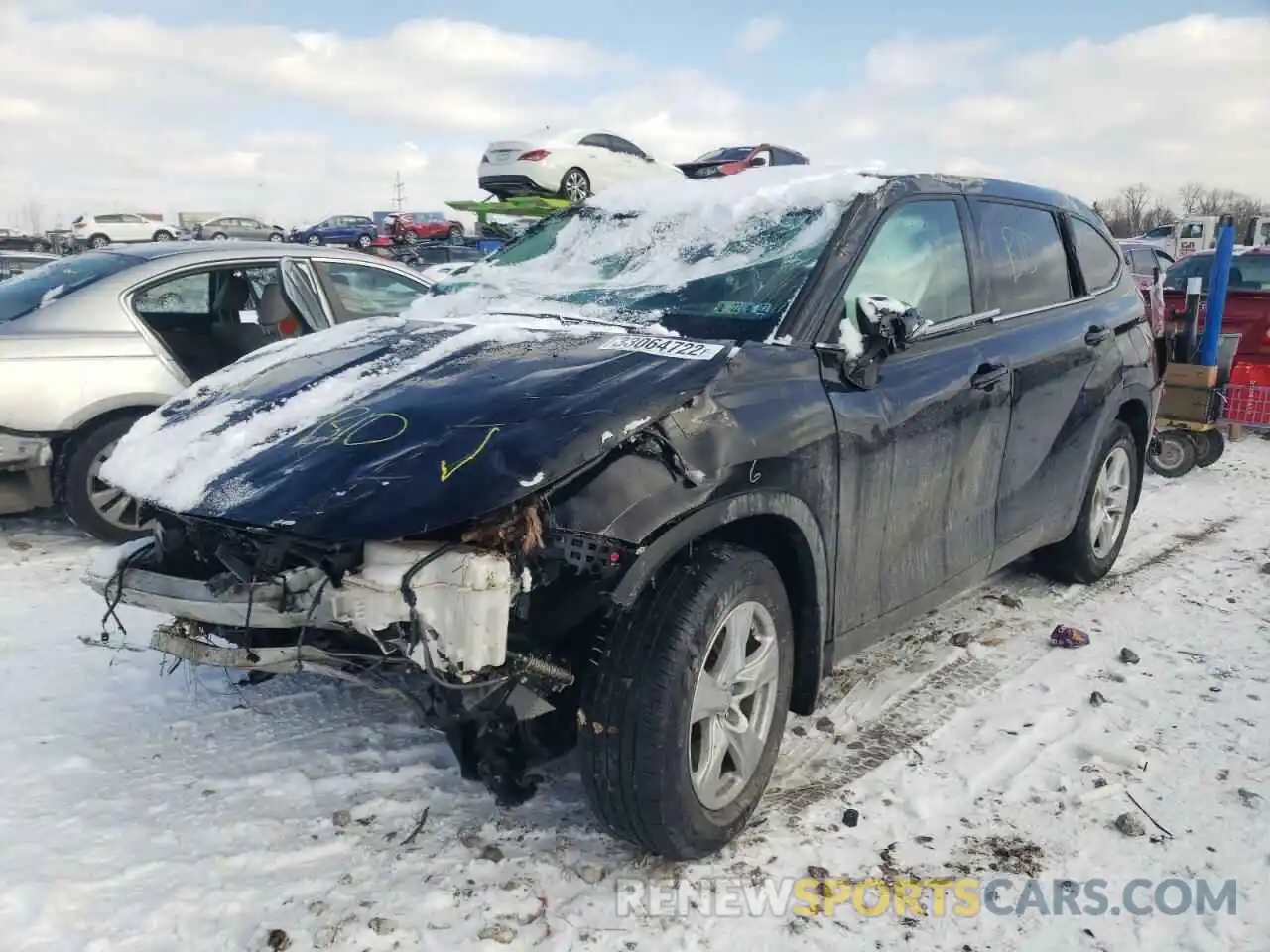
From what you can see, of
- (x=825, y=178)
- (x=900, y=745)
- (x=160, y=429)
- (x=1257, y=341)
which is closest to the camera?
(x=160, y=429)

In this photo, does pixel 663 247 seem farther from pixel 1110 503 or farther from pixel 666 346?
pixel 1110 503

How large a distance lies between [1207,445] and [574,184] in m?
9.92

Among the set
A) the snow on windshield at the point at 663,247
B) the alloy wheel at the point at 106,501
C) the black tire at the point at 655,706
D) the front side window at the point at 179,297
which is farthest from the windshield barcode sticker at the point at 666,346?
the front side window at the point at 179,297

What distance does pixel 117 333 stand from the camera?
545cm

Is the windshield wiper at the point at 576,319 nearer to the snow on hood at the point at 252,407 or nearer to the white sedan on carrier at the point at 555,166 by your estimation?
the snow on hood at the point at 252,407

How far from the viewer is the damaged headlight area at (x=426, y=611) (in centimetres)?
220

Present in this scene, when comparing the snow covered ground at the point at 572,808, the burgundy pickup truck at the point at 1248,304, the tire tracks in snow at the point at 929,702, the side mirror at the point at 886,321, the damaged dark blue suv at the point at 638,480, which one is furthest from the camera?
the burgundy pickup truck at the point at 1248,304

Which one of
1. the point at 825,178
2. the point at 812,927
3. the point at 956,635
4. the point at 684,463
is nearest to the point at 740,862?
the point at 812,927

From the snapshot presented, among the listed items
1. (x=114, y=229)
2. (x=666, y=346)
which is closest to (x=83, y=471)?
(x=666, y=346)

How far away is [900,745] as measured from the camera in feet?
10.9

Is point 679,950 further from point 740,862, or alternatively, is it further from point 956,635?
point 956,635

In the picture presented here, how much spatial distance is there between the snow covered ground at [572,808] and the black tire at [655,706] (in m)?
0.24

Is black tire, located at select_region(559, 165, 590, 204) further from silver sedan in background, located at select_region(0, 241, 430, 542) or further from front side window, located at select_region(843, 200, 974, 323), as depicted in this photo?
front side window, located at select_region(843, 200, 974, 323)

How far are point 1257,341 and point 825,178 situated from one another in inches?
299
